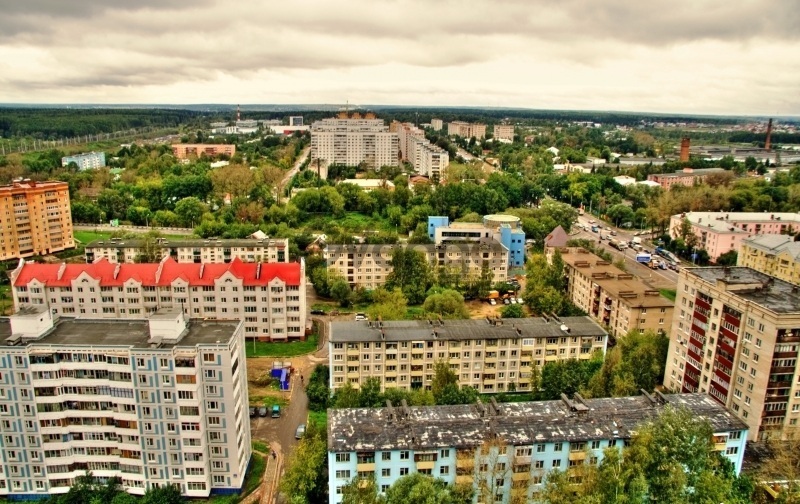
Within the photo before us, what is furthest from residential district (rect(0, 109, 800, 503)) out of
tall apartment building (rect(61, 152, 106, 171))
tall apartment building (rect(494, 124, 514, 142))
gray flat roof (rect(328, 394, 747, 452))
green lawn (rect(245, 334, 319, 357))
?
tall apartment building (rect(494, 124, 514, 142))

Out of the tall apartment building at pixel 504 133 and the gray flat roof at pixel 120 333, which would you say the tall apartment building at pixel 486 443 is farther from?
the tall apartment building at pixel 504 133

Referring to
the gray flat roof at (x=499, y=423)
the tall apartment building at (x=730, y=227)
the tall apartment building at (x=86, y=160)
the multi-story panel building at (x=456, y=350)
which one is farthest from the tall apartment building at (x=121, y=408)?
the tall apartment building at (x=86, y=160)

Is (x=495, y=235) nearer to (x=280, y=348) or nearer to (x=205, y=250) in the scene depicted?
(x=280, y=348)

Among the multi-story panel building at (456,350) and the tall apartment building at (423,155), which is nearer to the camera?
the multi-story panel building at (456,350)

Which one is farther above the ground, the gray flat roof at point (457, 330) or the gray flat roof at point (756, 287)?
the gray flat roof at point (756, 287)

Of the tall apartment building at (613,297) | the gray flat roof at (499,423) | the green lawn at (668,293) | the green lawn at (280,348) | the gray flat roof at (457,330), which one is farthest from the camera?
the green lawn at (668,293)

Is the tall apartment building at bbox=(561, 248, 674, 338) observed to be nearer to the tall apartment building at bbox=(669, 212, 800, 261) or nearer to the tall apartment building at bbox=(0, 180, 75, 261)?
the tall apartment building at bbox=(669, 212, 800, 261)
